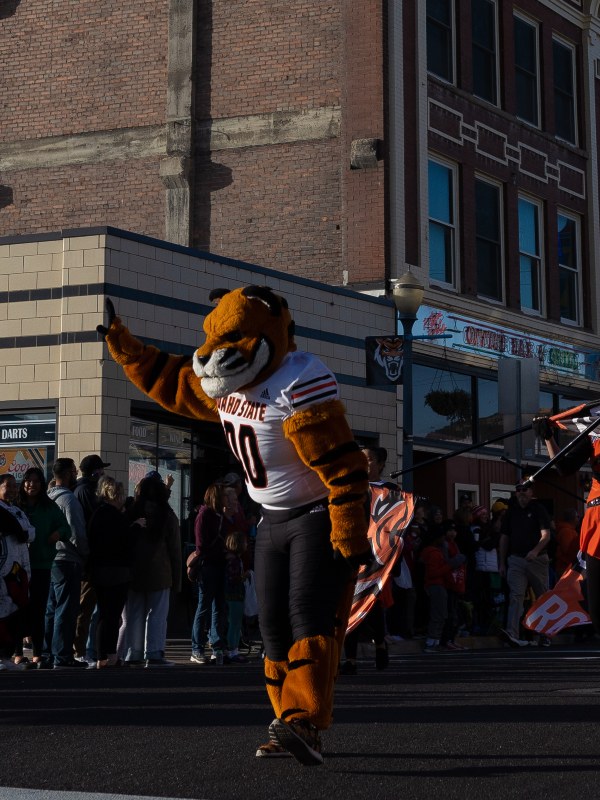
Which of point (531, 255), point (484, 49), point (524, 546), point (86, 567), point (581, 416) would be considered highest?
point (484, 49)

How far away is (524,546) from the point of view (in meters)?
17.2

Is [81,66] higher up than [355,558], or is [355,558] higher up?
[81,66]

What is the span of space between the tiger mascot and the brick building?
16.8 meters

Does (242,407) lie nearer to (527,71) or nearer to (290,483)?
(290,483)

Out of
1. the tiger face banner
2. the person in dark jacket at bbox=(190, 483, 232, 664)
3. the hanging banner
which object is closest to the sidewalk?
the person in dark jacket at bbox=(190, 483, 232, 664)

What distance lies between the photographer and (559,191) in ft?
94.2

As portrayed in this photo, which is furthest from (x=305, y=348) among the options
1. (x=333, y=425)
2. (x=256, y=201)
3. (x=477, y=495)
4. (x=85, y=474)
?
(x=333, y=425)

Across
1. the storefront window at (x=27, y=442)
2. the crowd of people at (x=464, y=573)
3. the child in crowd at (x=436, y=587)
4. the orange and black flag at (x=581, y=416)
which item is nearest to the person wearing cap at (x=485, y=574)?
the crowd of people at (x=464, y=573)

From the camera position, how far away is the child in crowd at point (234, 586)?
45.6 ft

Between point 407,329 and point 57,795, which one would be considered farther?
point 407,329

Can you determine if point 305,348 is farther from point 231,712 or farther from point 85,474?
point 231,712

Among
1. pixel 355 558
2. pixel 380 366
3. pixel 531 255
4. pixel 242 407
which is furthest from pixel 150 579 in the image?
pixel 531 255

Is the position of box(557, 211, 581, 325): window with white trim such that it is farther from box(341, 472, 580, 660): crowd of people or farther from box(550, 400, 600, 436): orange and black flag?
box(550, 400, 600, 436): orange and black flag

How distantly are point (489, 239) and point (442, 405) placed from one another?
3.66 meters
